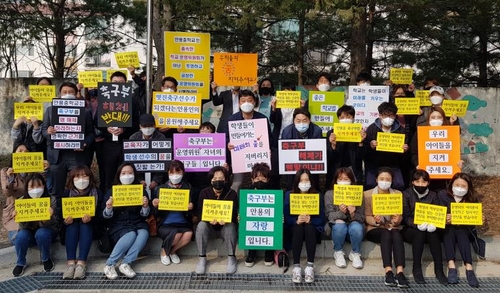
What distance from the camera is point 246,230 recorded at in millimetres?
5141

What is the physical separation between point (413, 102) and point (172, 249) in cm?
362

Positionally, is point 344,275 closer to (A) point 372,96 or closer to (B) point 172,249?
(B) point 172,249

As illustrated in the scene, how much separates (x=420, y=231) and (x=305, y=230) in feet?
4.12

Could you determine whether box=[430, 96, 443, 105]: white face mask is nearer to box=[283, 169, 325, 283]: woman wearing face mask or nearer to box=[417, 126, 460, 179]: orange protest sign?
box=[417, 126, 460, 179]: orange protest sign

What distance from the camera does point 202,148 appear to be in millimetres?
5762

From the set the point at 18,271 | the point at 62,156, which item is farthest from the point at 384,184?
the point at 18,271

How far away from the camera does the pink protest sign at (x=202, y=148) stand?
5.75 meters

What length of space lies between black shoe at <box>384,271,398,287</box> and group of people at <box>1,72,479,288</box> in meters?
0.01

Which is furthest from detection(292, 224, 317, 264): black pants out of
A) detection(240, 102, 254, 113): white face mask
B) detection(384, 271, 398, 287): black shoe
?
Answer: detection(240, 102, 254, 113): white face mask

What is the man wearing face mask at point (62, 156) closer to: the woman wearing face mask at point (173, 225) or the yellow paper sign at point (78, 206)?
the yellow paper sign at point (78, 206)

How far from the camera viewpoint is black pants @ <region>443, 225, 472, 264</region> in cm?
498

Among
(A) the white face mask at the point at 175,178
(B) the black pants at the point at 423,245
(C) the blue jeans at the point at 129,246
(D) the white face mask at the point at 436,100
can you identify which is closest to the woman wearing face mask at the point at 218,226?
(A) the white face mask at the point at 175,178

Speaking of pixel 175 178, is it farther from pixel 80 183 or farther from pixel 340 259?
pixel 340 259

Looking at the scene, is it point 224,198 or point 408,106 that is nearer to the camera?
point 224,198
